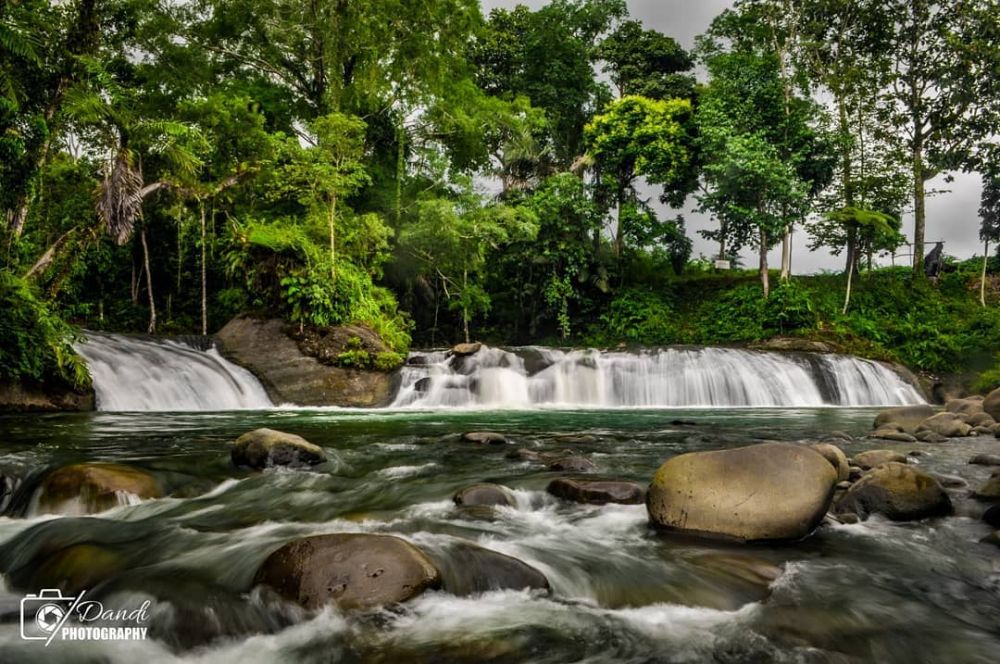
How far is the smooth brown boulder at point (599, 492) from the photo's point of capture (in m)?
4.55

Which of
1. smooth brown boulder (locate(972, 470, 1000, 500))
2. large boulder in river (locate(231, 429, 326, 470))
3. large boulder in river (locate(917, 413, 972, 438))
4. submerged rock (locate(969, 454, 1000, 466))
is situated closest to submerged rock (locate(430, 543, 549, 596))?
large boulder in river (locate(231, 429, 326, 470))

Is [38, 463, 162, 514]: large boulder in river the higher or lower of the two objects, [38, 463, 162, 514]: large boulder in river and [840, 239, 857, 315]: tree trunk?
the lower

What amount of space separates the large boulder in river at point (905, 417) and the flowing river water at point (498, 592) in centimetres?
337

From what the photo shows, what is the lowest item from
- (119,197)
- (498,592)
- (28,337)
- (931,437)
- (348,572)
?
(498,592)

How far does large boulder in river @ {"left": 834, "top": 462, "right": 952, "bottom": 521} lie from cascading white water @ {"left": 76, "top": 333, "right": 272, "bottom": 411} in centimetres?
1202

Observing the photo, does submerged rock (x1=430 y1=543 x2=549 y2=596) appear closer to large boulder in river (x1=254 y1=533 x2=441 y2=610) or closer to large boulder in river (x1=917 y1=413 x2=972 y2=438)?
large boulder in river (x1=254 y1=533 x2=441 y2=610)

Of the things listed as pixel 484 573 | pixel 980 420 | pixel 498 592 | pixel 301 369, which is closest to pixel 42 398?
pixel 301 369

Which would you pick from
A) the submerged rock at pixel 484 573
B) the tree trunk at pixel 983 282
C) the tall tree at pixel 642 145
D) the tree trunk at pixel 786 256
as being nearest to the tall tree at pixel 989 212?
the tree trunk at pixel 983 282

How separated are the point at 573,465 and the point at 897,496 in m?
2.73

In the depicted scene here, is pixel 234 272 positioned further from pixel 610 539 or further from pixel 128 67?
pixel 610 539

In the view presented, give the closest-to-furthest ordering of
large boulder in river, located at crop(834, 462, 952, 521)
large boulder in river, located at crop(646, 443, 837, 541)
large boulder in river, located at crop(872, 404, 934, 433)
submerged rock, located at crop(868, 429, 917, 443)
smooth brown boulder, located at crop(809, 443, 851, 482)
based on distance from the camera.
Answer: large boulder in river, located at crop(646, 443, 837, 541), large boulder in river, located at crop(834, 462, 952, 521), smooth brown boulder, located at crop(809, 443, 851, 482), submerged rock, located at crop(868, 429, 917, 443), large boulder in river, located at crop(872, 404, 934, 433)

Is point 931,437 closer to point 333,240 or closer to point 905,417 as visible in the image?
point 905,417

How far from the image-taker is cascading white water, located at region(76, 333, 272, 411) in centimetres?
1171

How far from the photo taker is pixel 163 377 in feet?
40.9
